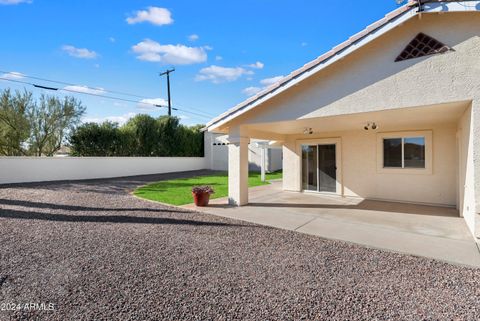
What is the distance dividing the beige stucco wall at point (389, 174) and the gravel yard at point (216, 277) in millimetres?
6368

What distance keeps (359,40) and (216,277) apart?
22.3 ft

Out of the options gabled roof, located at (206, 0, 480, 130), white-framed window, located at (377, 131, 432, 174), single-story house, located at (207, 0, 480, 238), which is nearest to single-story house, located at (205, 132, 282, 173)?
single-story house, located at (207, 0, 480, 238)

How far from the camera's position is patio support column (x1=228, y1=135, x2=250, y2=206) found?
9.56m

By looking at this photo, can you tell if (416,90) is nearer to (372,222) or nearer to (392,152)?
(372,222)

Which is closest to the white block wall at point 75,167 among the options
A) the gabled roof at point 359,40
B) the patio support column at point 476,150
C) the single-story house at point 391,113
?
the single-story house at point 391,113

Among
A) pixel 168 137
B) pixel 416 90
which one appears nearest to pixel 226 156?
pixel 168 137

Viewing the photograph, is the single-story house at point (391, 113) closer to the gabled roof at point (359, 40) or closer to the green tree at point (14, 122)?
the gabled roof at point (359, 40)

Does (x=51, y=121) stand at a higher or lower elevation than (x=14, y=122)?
higher

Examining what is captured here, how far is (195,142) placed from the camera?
98.0ft

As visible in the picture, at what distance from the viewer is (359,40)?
6543mm

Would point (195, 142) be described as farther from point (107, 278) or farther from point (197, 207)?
point (107, 278)

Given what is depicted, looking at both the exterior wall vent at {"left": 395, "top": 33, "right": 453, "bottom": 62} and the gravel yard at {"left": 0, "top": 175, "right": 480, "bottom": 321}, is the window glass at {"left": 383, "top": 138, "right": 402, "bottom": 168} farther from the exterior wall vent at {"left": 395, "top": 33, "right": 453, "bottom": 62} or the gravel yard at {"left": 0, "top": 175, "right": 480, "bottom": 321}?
the gravel yard at {"left": 0, "top": 175, "right": 480, "bottom": 321}

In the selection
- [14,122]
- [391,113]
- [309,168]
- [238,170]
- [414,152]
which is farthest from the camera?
[14,122]

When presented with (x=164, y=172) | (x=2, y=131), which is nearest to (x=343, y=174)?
(x=164, y=172)
